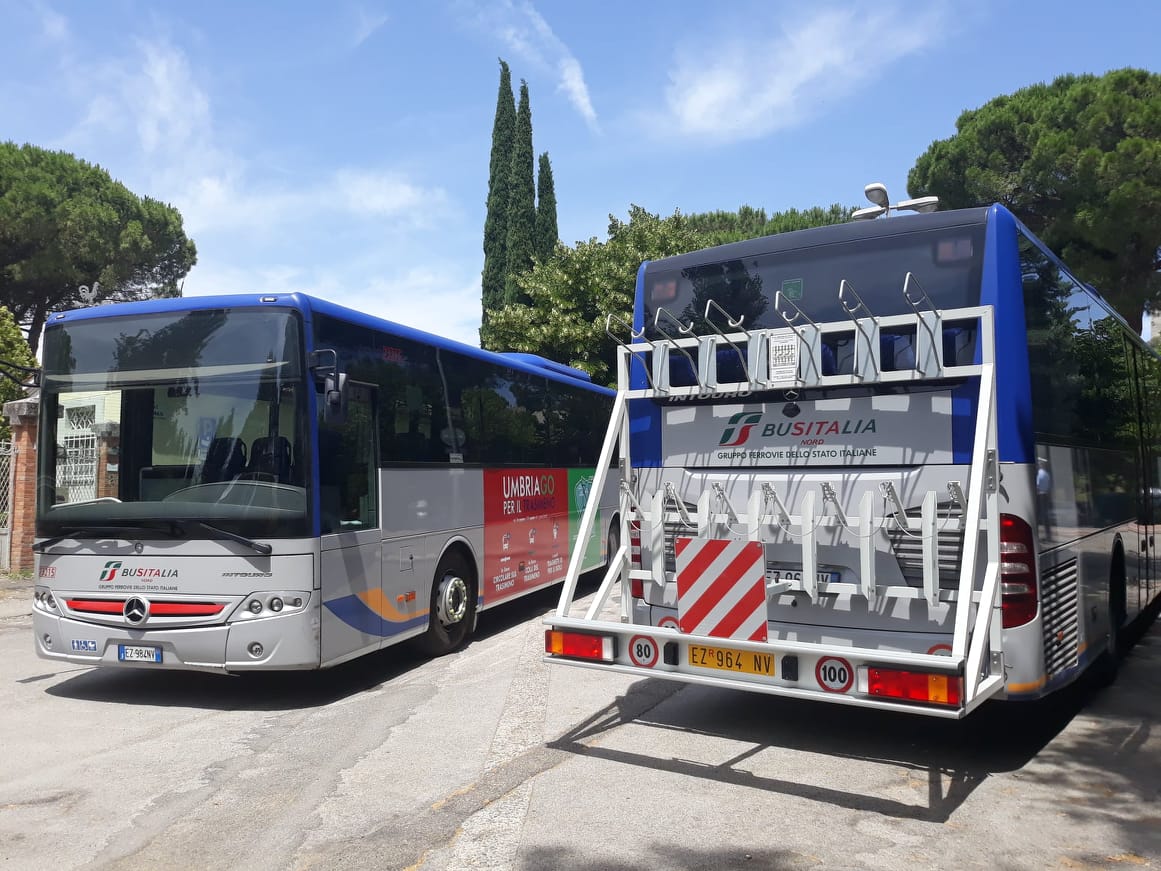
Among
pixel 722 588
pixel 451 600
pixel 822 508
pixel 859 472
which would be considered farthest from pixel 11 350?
pixel 859 472

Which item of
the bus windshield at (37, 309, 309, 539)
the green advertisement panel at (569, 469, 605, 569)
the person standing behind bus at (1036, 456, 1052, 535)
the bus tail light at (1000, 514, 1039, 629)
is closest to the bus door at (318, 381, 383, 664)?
the bus windshield at (37, 309, 309, 539)

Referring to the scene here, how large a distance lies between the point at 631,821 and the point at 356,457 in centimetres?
401

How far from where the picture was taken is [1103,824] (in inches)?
183

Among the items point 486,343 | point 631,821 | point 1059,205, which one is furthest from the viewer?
point 486,343

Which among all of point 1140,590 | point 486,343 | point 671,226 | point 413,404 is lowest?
point 1140,590

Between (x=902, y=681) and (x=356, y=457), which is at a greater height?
(x=356, y=457)

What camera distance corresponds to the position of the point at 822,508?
5.73 metres

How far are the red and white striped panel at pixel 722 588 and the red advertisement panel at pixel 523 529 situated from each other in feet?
15.1

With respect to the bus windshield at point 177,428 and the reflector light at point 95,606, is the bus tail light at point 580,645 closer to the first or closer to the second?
the bus windshield at point 177,428

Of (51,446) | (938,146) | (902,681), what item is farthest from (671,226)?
(902,681)

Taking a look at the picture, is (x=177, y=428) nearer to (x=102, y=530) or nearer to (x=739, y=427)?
(x=102, y=530)

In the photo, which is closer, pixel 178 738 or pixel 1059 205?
pixel 178 738

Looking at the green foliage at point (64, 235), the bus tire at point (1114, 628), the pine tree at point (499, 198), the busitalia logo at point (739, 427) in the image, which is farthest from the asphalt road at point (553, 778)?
the green foliage at point (64, 235)

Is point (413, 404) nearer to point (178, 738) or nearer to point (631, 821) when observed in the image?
point (178, 738)
